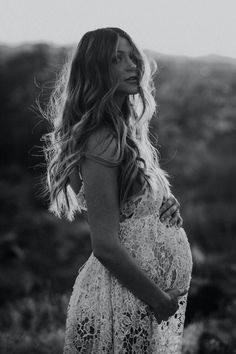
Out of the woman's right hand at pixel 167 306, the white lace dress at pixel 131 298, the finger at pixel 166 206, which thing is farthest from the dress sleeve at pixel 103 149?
the woman's right hand at pixel 167 306

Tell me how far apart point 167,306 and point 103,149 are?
1.82 ft

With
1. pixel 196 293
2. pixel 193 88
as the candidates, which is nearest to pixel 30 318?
pixel 196 293

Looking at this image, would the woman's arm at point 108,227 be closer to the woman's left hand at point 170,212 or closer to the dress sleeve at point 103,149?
the dress sleeve at point 103,149

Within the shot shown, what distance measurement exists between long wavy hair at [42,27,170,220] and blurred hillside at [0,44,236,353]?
386 centimetres

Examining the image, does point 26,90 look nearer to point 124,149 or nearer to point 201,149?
point 201,149

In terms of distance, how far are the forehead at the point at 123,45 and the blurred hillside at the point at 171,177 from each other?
4043 mm

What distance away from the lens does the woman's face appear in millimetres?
2215

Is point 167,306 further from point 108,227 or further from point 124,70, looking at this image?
point 124,70

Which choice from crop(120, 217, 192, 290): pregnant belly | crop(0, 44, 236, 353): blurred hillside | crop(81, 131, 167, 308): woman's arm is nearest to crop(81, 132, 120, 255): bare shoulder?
crop(81, 131, 167, 308): woman's arm

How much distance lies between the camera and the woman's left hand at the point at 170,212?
2291mm

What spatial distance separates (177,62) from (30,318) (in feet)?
28.3

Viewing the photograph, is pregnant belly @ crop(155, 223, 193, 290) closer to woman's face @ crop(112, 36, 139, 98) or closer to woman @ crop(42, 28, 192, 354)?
woman @ crop(42, 28, 192, 354)

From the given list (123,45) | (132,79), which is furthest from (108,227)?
(123,45)

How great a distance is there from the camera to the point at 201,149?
520 inches
